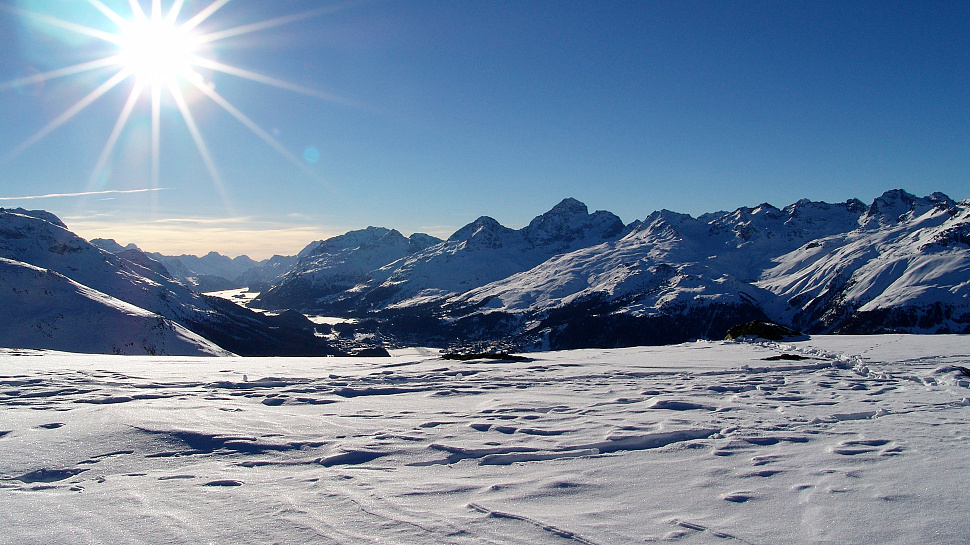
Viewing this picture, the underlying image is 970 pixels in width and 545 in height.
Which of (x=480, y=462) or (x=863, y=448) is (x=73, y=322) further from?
(x=863, y=448)

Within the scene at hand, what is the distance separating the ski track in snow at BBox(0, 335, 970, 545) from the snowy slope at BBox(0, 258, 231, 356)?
6077 cm

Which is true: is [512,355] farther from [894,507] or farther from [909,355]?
[894,507]

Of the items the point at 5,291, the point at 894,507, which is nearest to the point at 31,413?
the point at 894,507

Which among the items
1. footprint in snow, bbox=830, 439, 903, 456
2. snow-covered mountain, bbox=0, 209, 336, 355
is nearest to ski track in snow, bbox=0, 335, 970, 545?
footprint in snow, bbox=830, 439, 903, 456

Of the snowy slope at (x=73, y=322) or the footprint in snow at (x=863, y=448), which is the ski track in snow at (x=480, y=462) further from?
the snowy slope at (x=73, y=322)

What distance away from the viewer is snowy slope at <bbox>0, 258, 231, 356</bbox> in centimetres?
5712

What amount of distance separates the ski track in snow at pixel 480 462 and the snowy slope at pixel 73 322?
6077 centimetres

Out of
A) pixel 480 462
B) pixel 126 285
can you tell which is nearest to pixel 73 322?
pixel 480 462

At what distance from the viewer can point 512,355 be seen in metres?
20.1

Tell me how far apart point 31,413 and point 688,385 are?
1321cm

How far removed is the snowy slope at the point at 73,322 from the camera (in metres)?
57.1

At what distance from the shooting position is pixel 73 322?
203 ft

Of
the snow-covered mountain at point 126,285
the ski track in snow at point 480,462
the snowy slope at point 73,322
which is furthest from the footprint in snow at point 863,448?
the snow-covered mountain at point 126,285

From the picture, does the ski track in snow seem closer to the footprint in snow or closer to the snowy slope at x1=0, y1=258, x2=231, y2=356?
the footprint in snow
